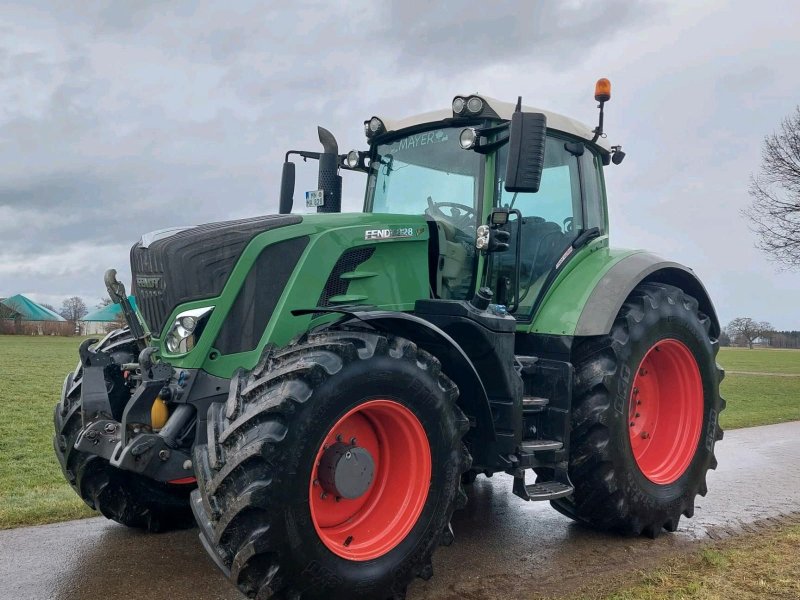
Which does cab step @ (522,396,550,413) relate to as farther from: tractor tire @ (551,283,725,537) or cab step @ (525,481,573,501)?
cab step @ (525,481,573,501)

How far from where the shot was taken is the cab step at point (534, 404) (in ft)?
15.1

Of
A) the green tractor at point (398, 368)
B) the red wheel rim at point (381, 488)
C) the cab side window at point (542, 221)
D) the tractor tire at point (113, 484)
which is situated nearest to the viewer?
the green tractor at point (398, 368)

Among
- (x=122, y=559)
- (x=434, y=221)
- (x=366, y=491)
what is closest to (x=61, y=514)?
(x=122, y=559)

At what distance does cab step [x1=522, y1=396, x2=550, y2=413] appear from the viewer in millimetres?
4609

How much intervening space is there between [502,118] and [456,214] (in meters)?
0.72

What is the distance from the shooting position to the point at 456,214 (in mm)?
4938

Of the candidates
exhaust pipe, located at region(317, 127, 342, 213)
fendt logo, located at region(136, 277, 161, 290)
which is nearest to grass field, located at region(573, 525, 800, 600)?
fendt logo, located at region(136, 277, 161, 290)

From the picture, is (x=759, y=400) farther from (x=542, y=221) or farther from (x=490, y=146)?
(x=490, y=146)

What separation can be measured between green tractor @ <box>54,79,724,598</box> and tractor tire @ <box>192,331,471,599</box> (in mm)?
10

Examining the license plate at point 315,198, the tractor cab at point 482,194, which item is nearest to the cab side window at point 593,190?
the tractor cab at point 482,194

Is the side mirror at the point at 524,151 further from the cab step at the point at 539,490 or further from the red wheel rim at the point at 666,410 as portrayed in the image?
the red wheel rim at the point at 666,410

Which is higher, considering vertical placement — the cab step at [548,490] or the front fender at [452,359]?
the front fender at [452,359]

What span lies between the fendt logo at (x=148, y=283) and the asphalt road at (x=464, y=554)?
1630mm

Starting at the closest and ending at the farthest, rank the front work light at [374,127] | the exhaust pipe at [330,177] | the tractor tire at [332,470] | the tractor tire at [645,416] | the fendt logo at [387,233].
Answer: the tractor tire at [332,470]
the fendt logo at [387,233]
the tractor tire at [645,416]
the front work light at [374,127]
the exhaust pipe at [330,177]
